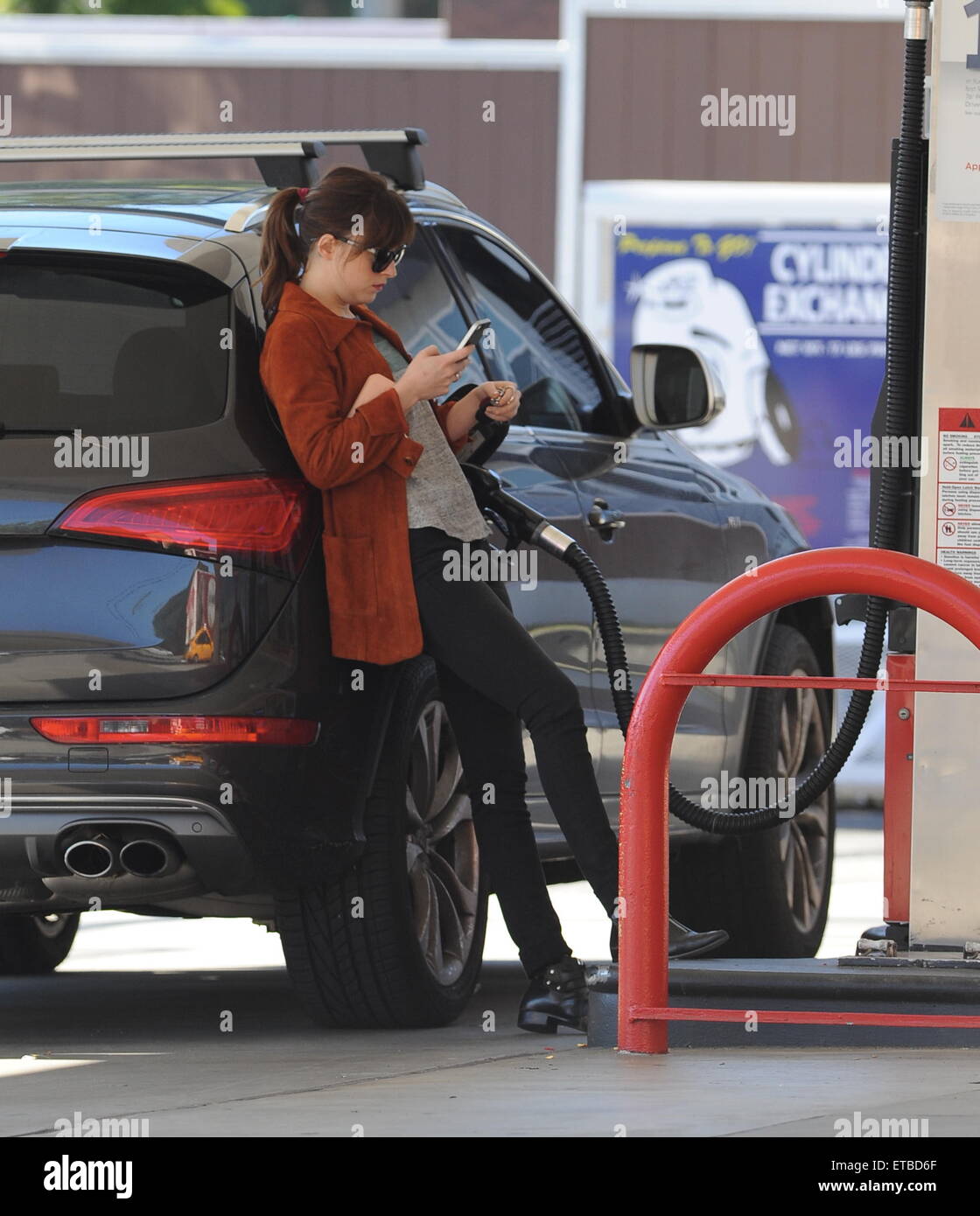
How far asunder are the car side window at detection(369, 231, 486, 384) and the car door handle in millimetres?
456

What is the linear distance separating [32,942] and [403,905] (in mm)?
2501

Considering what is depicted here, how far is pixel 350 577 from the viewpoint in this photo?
209 inches

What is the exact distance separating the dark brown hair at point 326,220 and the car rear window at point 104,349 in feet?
0.81

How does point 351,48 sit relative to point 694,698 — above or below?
above

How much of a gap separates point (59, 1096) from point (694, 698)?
268 cm

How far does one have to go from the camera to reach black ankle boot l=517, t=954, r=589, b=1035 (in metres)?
5.57

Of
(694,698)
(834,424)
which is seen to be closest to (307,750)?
(694,698)

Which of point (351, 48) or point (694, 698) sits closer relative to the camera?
point (694, 698)

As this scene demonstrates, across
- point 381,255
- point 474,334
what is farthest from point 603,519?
point 381,255

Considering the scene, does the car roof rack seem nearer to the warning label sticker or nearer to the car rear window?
the car rear window

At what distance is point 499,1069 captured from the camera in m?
4.96
